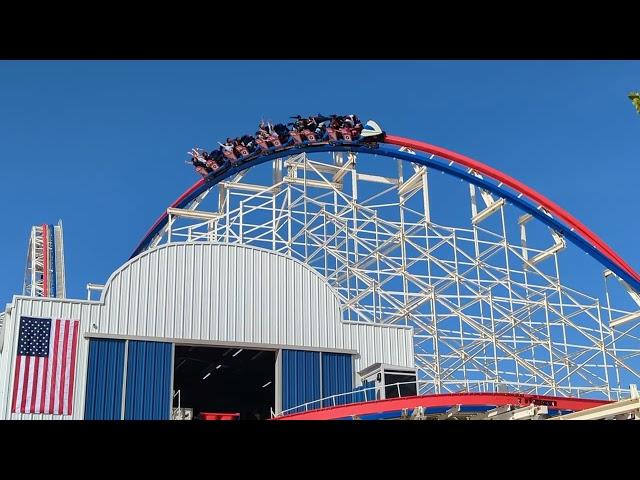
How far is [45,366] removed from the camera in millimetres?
17500

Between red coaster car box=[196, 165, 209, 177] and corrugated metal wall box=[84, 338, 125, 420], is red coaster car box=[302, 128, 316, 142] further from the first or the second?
corrugated metal wall box=[84, 338, 125, 420]

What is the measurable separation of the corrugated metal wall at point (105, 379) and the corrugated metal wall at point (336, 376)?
4545 millimetres

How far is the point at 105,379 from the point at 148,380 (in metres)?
0.88

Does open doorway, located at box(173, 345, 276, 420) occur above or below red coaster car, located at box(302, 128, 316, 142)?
below

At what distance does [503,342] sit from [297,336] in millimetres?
7765

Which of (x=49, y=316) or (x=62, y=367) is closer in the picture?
(x=62, y=367)

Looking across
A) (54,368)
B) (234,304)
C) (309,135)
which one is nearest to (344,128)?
→ (309,135)

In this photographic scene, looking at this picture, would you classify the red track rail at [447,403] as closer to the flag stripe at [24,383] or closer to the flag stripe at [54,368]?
the flag stripe at [54,368]

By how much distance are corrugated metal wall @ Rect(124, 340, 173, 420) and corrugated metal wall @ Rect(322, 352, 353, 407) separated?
3.53 metres

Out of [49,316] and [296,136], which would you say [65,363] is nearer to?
[49,316]

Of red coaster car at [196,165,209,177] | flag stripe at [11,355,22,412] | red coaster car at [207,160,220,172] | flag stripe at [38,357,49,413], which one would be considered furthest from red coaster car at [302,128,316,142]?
flag stripe at [11,355,22,412]

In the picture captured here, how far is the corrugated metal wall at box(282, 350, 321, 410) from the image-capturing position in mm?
19016
